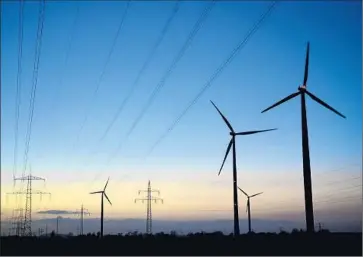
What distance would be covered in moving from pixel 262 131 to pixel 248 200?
52.3m

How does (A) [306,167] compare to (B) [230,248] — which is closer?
(A) [306,167]

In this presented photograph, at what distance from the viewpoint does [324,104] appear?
5503 centimetres

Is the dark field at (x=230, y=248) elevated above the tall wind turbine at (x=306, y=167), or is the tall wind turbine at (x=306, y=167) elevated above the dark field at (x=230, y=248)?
the tall wind turbine at (x=306, y=167)

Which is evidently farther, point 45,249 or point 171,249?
point 45,249

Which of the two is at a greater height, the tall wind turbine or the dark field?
the tall wind turbine

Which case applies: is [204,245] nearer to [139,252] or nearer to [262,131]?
[139,252]

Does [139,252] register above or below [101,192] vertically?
below

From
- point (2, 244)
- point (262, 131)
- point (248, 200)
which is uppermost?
point (262, 131)

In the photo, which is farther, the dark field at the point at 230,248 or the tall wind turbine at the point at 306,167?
the dark field at the point at 230,248

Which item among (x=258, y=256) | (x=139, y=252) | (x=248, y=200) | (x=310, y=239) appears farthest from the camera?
(x=248, y=200)

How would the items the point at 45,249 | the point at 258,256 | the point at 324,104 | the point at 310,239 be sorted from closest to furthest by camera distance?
the point at 258,256, the point at 310,239, the point at 324,104, the point at 45,249

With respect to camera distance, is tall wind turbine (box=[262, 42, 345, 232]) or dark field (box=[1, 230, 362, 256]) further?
dark field (box=[1, 230, 362, 256])

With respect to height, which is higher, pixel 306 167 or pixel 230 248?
pixel 306 167

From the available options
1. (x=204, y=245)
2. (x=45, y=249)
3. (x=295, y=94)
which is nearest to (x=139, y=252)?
(x=204, y=245)
